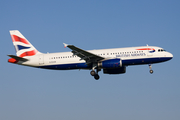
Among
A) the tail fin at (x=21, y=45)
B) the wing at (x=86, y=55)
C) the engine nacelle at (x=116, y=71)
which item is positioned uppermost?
the tail fin at (x=21, y=45)

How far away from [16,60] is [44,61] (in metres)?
4.37

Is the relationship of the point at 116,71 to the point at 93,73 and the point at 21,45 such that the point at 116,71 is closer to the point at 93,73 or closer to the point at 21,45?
the point at 93,73

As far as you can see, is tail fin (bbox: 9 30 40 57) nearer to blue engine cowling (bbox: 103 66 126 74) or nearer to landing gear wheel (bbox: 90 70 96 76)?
landing gear wheel (bbox: 90 70 96 76)

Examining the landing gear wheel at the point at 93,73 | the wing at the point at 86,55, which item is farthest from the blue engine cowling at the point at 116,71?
the wing at the point at 86,55

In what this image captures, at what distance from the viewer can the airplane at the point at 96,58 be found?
4516cm

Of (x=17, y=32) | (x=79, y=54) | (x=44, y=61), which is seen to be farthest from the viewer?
(x=17, y=32)

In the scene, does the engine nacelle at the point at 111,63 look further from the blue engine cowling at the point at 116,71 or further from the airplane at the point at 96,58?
the blue engine cowling at the point at 116,71

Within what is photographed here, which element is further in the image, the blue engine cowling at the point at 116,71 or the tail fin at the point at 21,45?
the tail fin at the point at 21,45

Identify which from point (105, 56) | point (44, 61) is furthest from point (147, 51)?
point (44, 61)

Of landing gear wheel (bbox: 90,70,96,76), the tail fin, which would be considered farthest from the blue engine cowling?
the tail fin

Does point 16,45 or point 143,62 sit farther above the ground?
point 16,45

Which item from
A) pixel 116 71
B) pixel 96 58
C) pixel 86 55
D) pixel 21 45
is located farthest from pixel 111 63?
pixel 21 45

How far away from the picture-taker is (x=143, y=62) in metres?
45.8

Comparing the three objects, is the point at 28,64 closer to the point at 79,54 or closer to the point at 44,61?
the point at 44,61
